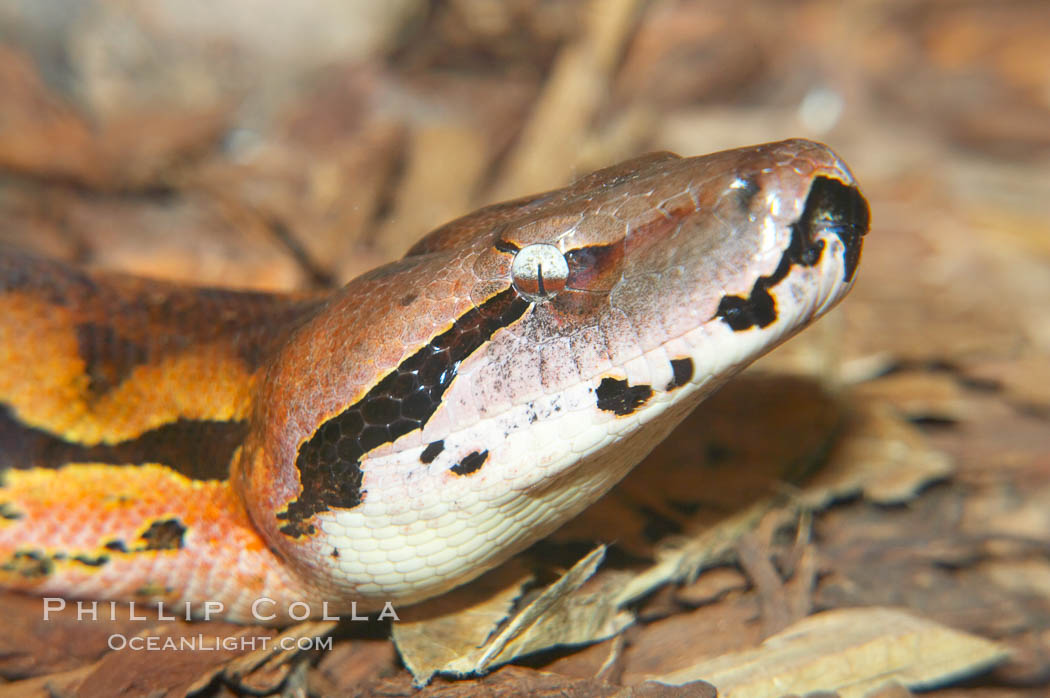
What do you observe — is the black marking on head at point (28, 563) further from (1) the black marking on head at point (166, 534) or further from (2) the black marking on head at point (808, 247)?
(2) the black marking on head at point (808, 247)

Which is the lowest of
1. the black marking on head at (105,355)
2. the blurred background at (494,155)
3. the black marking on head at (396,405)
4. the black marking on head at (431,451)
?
the black marking on head at (431,451)

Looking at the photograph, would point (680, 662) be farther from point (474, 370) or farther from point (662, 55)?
point (662, 55)

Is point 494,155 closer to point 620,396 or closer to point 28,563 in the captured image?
point 620,396

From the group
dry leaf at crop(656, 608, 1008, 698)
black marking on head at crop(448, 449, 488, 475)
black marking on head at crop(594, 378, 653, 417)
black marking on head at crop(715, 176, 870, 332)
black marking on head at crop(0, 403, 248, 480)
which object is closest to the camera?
black marking on head at crop(715, 176, 870, 332)

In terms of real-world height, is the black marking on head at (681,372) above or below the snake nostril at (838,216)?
below

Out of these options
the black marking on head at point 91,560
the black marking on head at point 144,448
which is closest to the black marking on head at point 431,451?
the black marking on head at point 144,448

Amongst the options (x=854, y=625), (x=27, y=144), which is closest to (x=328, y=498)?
(x=854, y=625)

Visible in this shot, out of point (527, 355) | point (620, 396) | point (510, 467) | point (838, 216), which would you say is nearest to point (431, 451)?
point (510, 467)

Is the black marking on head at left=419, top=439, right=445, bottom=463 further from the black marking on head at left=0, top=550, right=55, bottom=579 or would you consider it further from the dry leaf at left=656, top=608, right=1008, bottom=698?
the black marking on head at left=0, top=550, right=55, bottom=579

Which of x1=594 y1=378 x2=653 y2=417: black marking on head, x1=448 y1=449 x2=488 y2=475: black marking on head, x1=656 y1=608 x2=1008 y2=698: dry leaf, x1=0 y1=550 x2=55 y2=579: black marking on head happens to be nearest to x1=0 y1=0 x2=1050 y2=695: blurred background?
x1=656 y1=608 x2=1008 y2=698: dry leaf
